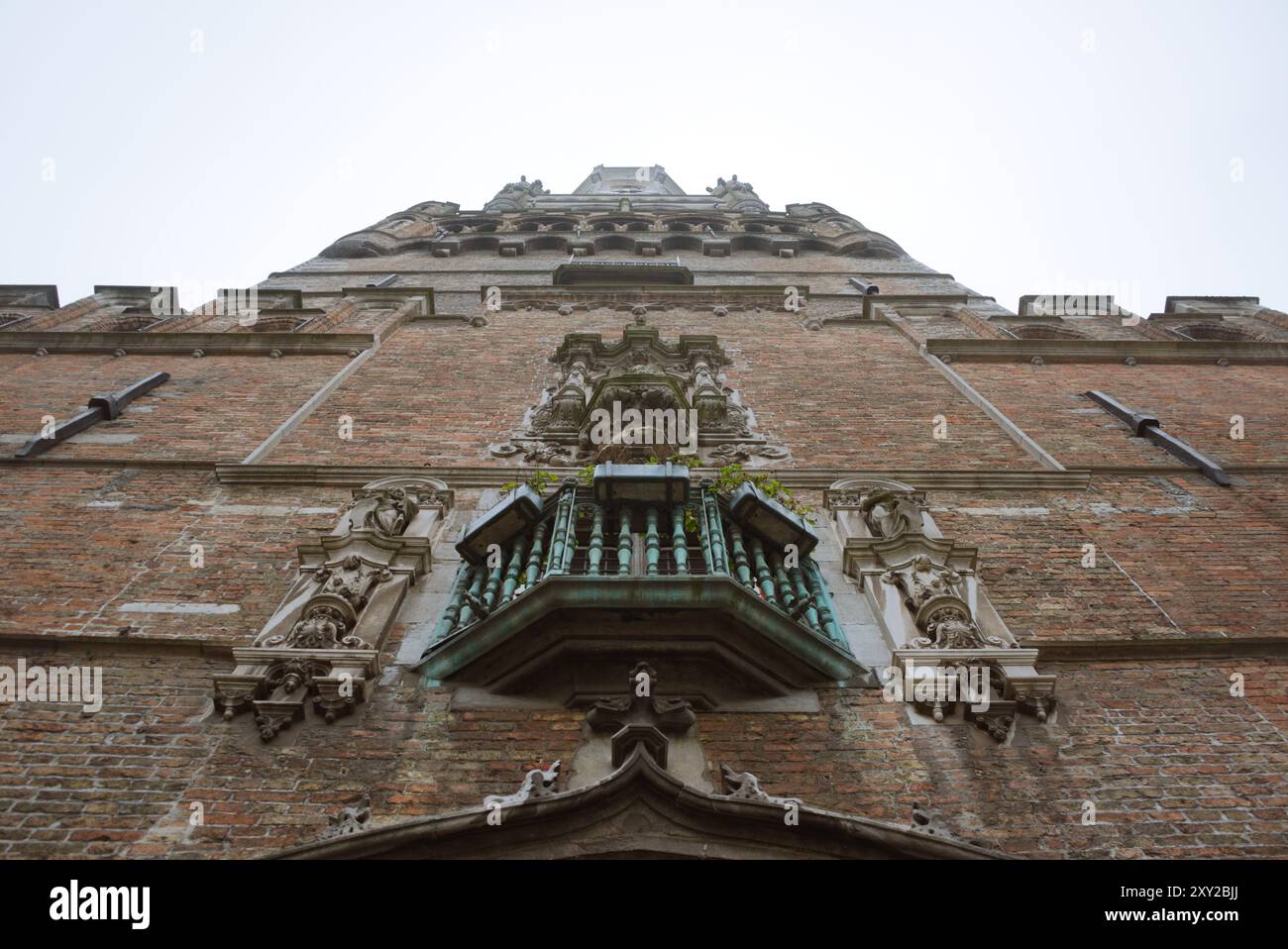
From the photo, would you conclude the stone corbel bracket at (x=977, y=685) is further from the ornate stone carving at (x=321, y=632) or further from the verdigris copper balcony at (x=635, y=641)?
the ornate stone carving at (x=321, y=632)

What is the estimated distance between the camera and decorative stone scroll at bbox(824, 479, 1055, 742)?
566cm

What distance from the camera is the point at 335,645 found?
5.98 metres

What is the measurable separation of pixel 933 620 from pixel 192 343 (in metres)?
10.5

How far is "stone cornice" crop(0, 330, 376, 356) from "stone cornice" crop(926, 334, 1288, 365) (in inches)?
303

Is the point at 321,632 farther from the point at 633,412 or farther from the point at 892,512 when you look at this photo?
the point at 633,412

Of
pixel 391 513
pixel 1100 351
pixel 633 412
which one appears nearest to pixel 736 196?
pixel 1100 351

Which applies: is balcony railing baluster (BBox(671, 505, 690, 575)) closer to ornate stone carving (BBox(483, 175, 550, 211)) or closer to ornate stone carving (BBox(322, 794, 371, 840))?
ornate stone carving (BBox(322, 794, 371, 840))

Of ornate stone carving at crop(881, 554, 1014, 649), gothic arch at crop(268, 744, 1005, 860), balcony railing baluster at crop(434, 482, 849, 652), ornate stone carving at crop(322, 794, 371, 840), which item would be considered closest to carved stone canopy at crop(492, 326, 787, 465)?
balcony railing baluster at crop(434, 482, 849, 652)

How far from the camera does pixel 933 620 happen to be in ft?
20.7

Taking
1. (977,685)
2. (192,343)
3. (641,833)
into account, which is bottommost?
(641,833)

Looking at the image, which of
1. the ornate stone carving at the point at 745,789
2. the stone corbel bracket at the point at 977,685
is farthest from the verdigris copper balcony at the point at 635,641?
the ornate stone carving at the point at 745,789

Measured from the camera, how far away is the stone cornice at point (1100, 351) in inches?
508
